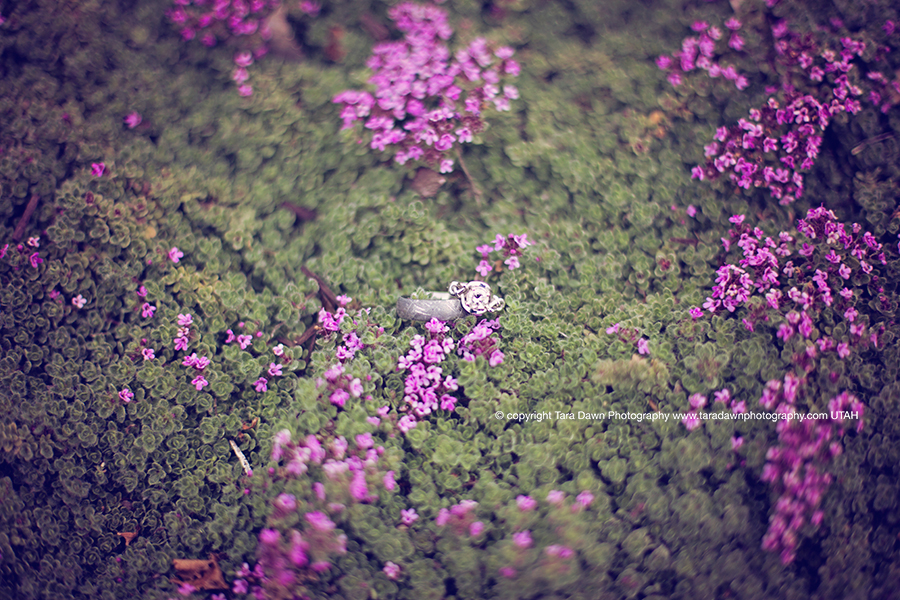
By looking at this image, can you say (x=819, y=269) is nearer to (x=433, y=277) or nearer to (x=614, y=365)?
(x=614, y=365)

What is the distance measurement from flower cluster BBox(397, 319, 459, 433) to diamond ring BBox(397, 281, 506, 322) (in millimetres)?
68

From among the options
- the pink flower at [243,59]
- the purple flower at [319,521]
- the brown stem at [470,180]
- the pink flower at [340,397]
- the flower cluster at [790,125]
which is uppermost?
the pink flower at [243,59]

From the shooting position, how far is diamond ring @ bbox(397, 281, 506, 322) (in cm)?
321

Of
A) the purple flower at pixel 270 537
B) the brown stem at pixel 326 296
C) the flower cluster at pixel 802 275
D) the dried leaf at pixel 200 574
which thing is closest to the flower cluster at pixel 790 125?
the flower cluster at pixel 802 275

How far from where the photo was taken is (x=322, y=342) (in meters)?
3.29

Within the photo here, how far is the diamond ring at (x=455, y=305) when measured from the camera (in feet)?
10.5

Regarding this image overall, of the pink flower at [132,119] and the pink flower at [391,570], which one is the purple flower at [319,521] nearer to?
the pink flower at [391,570]

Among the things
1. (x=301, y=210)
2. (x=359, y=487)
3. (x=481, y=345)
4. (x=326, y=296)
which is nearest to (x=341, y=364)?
(x=326, y=296)

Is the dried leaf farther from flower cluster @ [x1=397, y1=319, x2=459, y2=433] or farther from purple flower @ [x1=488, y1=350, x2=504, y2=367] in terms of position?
purple flower @ [x1=488, y1=350, x2=504, y2=367]

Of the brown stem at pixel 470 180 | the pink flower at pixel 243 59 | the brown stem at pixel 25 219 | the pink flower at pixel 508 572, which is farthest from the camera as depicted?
the pink flower at pixel 243 59

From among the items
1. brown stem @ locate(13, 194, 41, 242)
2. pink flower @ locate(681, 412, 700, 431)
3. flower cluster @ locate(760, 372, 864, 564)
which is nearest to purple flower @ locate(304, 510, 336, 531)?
pink flower @ locate(681, 412, 700, 431)

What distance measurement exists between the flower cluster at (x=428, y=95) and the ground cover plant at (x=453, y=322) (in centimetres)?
3

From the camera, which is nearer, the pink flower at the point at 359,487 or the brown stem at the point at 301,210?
the pink flower at the point at 359,487

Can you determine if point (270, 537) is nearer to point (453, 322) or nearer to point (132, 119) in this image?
point (453, 322)
